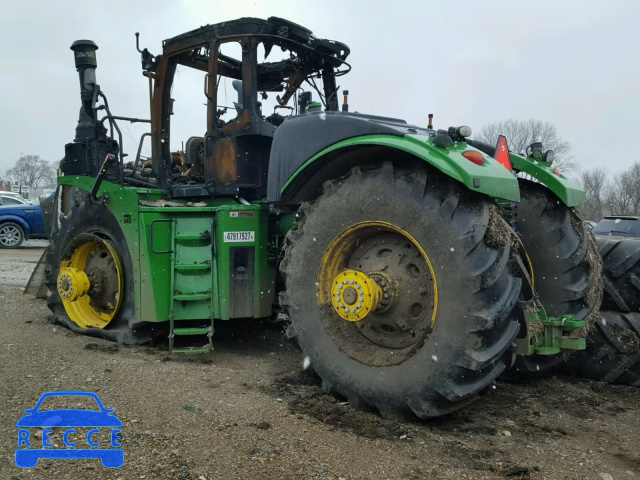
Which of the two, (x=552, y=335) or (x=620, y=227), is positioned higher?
(x=620, y=227)

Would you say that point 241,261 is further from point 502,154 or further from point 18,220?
point 18,220

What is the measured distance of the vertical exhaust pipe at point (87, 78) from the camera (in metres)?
6.02

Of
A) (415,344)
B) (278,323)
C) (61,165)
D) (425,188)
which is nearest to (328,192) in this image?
(425,188)

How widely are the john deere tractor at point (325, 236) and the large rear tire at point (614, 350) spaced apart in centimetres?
34

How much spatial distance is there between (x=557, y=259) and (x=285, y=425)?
2303mm

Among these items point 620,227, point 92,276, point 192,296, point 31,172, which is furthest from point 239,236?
point 31,172

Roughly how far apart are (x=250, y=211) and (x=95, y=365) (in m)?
1.71

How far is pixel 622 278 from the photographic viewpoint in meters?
4.52

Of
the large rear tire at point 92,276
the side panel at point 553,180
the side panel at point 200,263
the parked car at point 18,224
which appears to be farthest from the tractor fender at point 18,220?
the side panel at point 553,180

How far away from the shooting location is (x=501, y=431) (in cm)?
340

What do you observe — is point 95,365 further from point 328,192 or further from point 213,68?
point 213,68

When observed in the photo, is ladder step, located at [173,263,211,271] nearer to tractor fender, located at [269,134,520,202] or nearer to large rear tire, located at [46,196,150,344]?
large rear tire, located at [46,196,150,344]

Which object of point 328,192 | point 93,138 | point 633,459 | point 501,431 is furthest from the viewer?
point 93,138

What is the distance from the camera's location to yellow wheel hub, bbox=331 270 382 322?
346 cm
